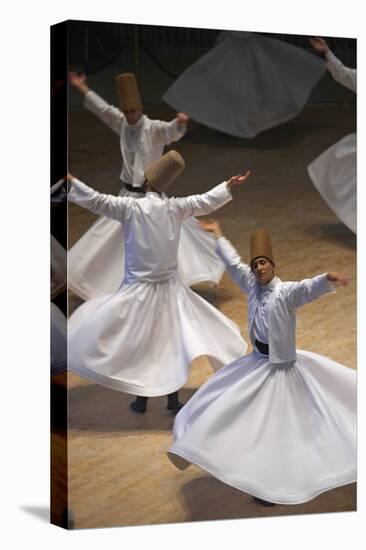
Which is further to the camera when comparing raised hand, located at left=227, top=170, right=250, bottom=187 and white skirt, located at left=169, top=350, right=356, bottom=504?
raised hand, located at left=227, top=170, right=250, bottom=187

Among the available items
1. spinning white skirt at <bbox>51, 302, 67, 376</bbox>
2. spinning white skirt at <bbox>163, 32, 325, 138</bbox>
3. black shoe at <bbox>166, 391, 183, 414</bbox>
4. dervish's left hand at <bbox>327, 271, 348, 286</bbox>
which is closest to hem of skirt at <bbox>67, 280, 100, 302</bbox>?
spinning white skirt at <bbox>51, 302, 67, 376</bbox>

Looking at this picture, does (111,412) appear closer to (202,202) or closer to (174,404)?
(174,404)

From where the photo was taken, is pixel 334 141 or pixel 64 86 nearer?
pixel 64 86

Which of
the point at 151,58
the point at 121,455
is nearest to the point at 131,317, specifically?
the point at 121,455

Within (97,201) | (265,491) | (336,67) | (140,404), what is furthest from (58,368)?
(336,67)

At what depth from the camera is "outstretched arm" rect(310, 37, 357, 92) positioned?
349 inches

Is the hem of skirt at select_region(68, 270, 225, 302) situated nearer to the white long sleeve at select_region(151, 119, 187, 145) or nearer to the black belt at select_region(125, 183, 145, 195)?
the black belt at select_region(125, 183, 145, 195)

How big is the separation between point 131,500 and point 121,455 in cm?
22

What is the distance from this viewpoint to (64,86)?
8250 mm

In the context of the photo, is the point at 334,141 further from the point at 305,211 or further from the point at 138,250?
the point at 138,250

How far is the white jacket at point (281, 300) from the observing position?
8.47 metres

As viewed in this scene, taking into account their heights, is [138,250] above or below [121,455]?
above

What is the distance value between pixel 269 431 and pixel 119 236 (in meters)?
1.17

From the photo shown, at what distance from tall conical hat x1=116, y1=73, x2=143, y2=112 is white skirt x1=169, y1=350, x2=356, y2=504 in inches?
51.9
